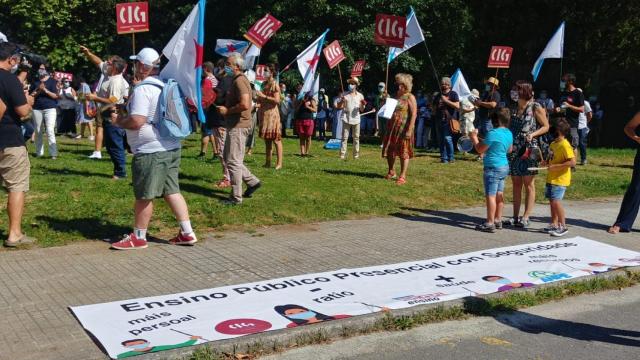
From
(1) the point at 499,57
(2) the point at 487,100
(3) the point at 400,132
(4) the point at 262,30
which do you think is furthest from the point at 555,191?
(1) the point at 499,57

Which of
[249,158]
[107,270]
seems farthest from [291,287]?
[249,158]

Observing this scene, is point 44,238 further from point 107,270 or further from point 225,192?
point 225,192

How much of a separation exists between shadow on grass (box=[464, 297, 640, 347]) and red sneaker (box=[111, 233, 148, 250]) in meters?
3.48

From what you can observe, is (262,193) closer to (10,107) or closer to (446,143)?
(10,107)

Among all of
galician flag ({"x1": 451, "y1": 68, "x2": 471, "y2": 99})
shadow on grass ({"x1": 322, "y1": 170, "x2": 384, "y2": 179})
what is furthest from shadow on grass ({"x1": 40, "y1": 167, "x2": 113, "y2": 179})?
galician flag ({"x1": 451, "y1": 68, "x2": 471, "y2": 99})

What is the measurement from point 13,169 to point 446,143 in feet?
34.2

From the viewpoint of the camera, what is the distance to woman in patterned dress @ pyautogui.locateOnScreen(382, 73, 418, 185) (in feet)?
37.5

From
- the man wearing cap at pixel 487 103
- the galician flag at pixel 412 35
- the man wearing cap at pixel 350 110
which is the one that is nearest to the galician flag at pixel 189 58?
the man wearing cap at pixel 350 110

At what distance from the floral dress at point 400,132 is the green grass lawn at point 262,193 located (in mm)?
566

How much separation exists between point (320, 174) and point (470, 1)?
19284mm

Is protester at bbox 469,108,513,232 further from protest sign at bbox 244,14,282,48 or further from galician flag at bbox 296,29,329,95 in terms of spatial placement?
galician flag at bbox 296,29,329,95

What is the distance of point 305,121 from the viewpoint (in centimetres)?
1559

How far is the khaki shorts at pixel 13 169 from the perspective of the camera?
23.2ft

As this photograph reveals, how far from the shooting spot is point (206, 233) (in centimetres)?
819
